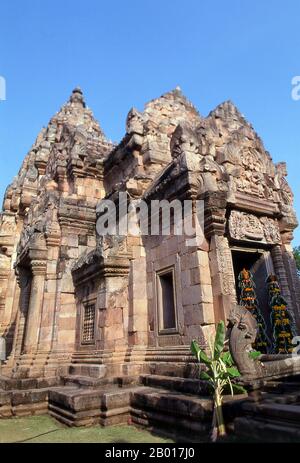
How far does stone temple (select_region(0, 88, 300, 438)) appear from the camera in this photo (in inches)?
250

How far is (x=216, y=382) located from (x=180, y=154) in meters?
4.88

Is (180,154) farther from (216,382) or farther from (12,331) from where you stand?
(12,331)

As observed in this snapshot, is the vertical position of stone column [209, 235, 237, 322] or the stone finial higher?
the stone finial

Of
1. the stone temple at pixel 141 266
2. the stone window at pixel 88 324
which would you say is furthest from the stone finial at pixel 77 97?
the stone window at pixel 88 324

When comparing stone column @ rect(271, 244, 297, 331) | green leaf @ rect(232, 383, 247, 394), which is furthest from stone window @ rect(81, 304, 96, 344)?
stone column @ rect(271, 244, 297, 331)

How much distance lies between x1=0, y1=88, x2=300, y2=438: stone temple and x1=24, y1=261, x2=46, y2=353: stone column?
1.1 inches

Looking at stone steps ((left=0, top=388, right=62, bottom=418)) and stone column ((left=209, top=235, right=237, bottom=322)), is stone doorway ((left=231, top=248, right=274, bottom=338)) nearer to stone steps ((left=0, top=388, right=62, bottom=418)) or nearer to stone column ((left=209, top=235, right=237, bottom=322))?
stone column ((left=209, top=235, right=237, bottom=322))

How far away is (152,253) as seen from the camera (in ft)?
26.0

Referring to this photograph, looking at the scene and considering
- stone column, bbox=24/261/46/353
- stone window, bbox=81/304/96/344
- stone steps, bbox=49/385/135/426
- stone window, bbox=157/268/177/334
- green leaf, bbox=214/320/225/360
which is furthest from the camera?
stone column, bbox=24/261/46/353

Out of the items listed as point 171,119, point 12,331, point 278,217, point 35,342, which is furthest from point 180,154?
point 12,331

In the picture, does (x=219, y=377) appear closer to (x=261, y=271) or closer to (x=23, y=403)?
(x=261, y=271)

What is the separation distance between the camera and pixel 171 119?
35.3ft

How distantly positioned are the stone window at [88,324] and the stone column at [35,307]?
1319 millimetres

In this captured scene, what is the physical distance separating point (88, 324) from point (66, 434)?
3.43 meters
